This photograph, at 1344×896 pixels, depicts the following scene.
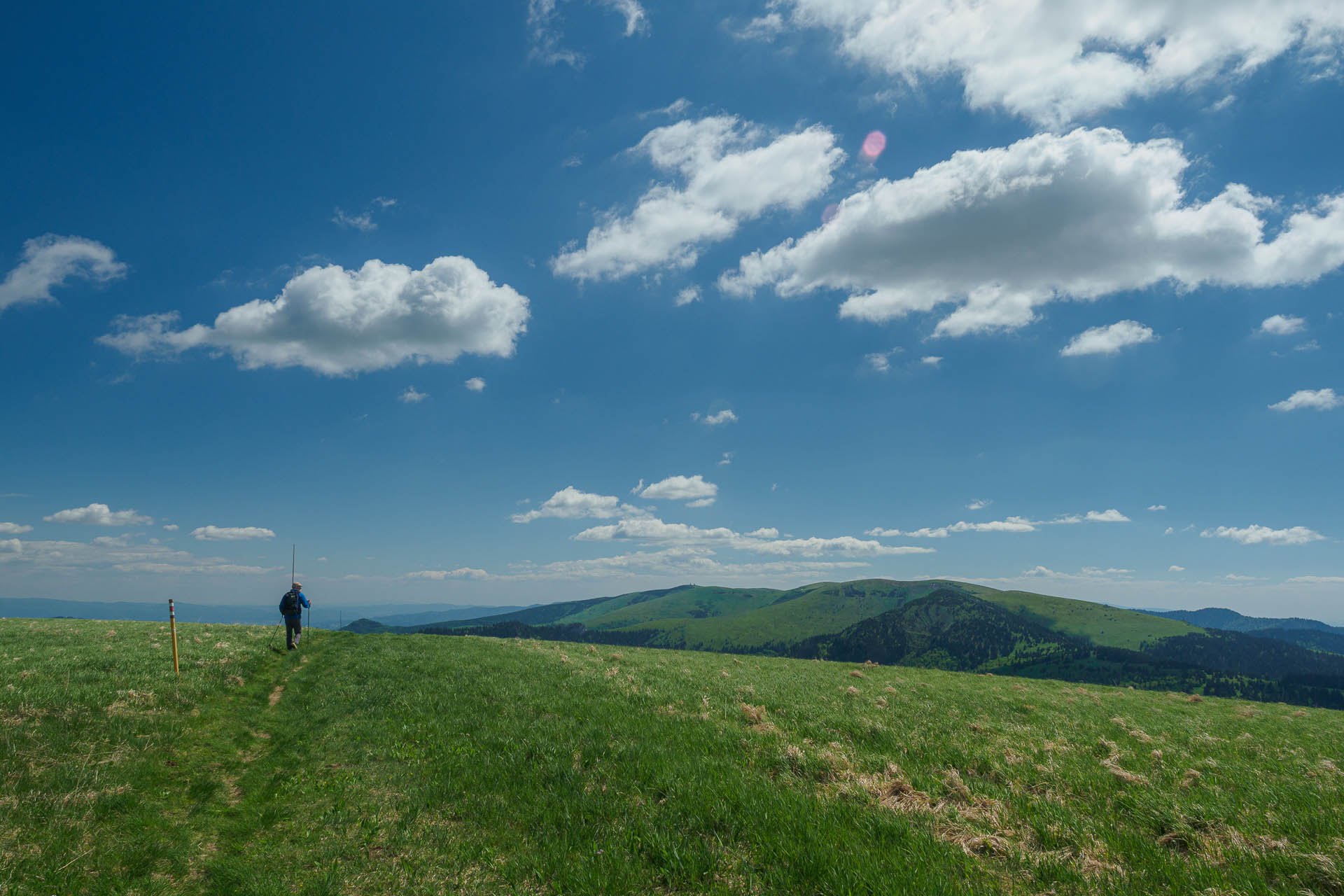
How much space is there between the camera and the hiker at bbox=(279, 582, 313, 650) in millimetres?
29625

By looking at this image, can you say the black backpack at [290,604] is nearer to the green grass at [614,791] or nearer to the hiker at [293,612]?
the hiker at [293,612]

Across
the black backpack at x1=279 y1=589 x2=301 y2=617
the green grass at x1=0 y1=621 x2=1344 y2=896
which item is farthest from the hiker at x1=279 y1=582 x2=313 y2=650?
the green grass at x1=0 y1=621 x2=1344 y2=896

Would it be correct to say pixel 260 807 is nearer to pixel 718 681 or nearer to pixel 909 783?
pixel 909 783

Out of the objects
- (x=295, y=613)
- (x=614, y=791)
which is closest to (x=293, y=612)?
(x=295, y=613)

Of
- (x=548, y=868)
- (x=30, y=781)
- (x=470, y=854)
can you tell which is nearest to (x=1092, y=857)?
(x=548, y=868)

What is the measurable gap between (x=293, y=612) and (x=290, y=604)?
0.54 m

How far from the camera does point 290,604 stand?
99.5ft

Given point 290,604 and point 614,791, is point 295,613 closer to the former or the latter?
point 290,604

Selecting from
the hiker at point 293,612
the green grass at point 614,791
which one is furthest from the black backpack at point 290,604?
the green grass at point 614,791

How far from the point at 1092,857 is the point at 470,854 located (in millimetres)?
10047

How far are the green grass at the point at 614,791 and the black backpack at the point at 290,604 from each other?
821cm

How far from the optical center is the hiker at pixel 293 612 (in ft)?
97.2

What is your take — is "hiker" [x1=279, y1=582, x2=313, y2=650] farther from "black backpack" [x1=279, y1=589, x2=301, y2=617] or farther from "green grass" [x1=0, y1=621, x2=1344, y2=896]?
"green grass" [x1=0, y1=621, x2=1344, y2=896]

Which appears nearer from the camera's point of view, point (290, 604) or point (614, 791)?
point (614, 791)
